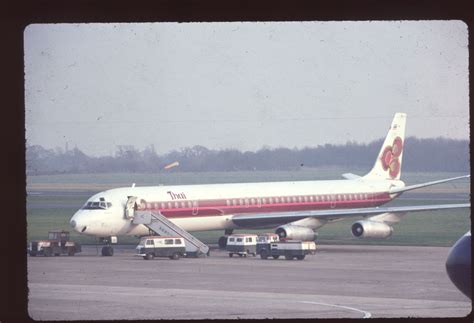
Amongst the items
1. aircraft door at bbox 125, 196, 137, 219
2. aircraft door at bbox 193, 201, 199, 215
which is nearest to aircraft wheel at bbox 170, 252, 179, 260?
aircraft door at bbox 125, 196, 137, 219

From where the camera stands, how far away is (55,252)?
42406 mm

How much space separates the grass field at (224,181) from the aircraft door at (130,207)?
11.0 m

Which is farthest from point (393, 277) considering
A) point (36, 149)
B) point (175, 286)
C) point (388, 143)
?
point (36, 149)

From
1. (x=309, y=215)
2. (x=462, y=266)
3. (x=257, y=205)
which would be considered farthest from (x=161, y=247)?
(x=462, y=266)

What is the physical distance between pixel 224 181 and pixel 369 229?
51.9 m

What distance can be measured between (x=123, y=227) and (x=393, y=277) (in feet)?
45.9

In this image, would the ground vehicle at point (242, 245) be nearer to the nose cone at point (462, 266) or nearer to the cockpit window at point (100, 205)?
the cockpit window at point (100, 205)

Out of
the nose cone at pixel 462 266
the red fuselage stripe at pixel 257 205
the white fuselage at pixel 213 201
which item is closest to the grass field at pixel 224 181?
the red fuselage stripe at pixel 257 205

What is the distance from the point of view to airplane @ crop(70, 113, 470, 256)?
41.5 meters

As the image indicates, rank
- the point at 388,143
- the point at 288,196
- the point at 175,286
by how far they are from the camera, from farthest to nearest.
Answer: the point at 388,143 < the point at 288,196 < the point at 175,286

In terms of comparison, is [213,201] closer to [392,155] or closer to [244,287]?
[392,155]

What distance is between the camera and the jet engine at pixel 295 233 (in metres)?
42.5

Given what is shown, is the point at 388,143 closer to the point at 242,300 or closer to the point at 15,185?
the point at 242,300

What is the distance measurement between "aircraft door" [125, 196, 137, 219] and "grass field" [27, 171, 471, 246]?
36.2ft
